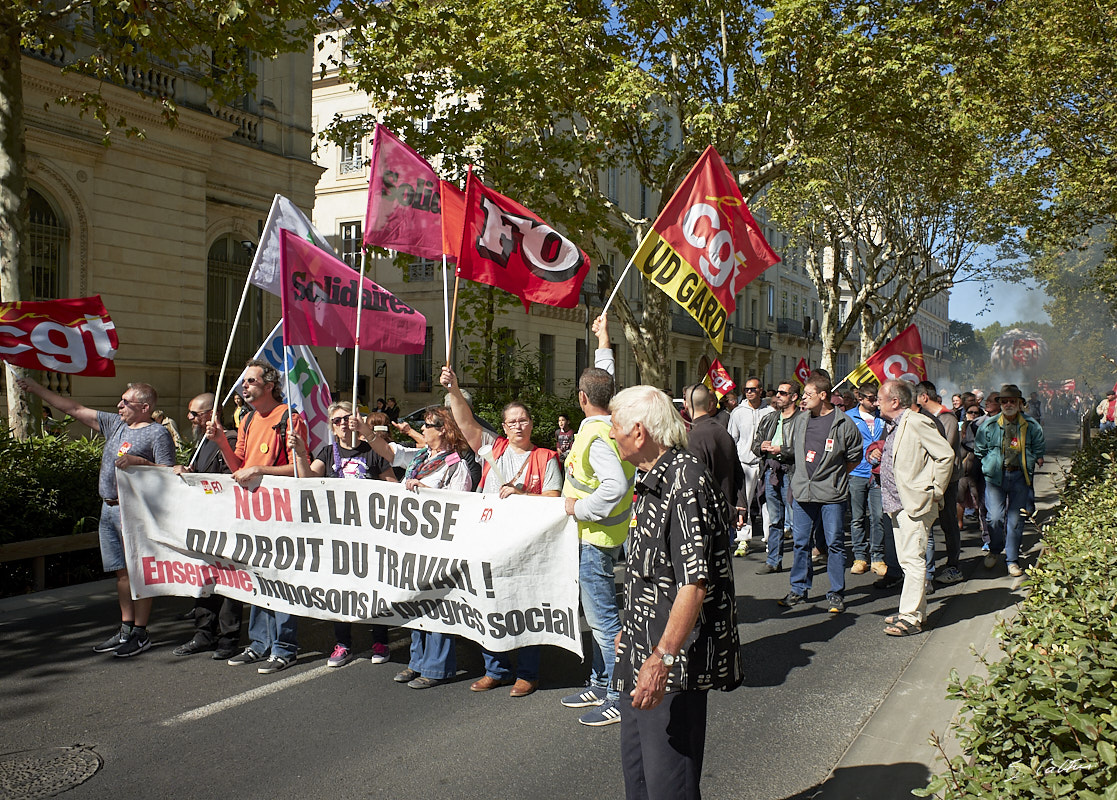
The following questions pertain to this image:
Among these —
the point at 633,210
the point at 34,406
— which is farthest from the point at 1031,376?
the point at 34,406

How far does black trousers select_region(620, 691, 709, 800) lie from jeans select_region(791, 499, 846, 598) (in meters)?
4.56

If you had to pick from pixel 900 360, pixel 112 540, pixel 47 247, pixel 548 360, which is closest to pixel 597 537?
pixel 112 540

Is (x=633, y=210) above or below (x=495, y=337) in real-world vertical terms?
above

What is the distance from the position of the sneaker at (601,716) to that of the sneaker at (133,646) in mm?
3154

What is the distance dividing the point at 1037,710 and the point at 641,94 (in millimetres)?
14337

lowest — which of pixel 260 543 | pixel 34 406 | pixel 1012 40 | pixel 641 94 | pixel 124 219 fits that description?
pixel 260 543

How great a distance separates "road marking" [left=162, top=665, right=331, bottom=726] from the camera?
4934 mm

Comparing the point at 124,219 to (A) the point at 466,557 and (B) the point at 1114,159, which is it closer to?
(A) the point at 466,557

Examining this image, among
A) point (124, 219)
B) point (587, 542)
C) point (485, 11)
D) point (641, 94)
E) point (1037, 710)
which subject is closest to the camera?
point (1037, 710)

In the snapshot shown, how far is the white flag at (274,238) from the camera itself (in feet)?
22.2

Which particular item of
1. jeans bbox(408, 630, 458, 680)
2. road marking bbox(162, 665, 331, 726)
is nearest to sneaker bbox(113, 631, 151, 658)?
road marking bbox(162, 665, 331, 726)

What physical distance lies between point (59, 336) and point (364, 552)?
339cm

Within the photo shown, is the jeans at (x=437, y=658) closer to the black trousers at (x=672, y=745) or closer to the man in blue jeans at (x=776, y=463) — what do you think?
the black trousers at (x=672, y=745)

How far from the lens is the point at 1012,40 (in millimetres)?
17047
